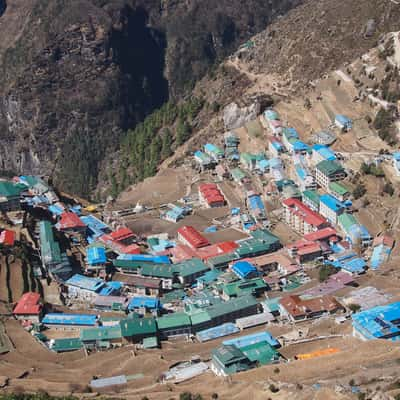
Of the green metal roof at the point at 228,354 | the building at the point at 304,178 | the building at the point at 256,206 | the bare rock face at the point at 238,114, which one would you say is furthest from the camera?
the bare rock face at the point at 238,114

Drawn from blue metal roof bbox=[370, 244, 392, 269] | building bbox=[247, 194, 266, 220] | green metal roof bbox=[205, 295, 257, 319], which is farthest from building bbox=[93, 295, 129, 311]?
blue metal roof bbox=[370, 244, 392, 269]

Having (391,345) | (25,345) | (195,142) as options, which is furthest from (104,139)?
(391,345)

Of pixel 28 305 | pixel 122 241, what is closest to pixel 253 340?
pixel 28 305

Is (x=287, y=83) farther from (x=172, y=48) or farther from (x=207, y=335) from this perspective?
(x=172, y=48)

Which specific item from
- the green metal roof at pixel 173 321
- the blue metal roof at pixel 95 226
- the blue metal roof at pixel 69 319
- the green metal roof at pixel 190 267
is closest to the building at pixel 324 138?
the green metal roof at pixel 190 267

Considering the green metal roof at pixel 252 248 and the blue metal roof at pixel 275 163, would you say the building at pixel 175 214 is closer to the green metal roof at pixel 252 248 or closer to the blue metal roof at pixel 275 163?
the blue metal roof at pixel 275 163

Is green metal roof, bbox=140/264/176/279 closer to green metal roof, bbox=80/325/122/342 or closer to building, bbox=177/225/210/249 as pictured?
building, bbox=177/225/210/249
